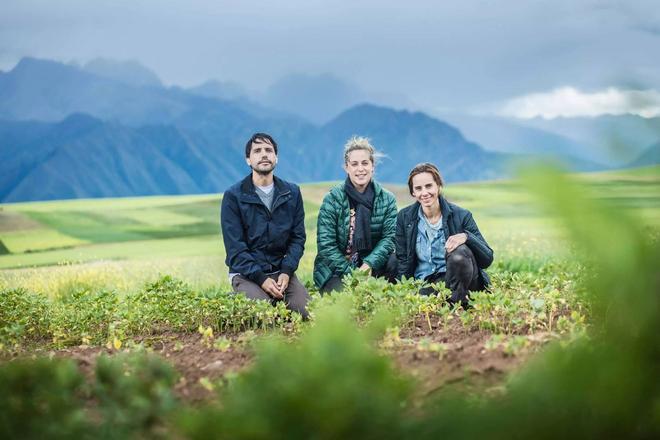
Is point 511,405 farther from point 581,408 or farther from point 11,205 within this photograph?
point 11,205

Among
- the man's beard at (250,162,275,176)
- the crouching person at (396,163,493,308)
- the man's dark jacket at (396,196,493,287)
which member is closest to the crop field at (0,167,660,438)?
the crouching person at (396,163,493,308)

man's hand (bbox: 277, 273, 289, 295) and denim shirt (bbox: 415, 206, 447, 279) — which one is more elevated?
denim shirt (bbox: 415, 206, 447, 279)

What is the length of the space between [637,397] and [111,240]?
75.5ft

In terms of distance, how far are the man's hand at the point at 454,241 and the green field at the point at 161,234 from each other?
1.17m

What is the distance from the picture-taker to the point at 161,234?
24.5 m

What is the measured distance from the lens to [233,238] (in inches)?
304

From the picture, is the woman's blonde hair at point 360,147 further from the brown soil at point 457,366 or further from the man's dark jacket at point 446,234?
the brown soil at point 457,366

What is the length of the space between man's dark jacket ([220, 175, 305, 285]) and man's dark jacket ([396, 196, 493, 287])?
1.16 meters

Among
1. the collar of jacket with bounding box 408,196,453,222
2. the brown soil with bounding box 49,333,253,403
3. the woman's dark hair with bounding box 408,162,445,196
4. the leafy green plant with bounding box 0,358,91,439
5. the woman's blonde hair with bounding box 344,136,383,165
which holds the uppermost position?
the woman's blonde hair with bounding box 344,136,383,165

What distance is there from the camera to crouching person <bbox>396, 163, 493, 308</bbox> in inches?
277

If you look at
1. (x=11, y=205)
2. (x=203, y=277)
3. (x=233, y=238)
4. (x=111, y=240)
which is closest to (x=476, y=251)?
(x=233, y=238)

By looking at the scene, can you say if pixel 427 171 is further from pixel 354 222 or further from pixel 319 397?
pixel 319 397

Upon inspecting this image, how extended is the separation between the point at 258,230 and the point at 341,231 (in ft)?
3.30

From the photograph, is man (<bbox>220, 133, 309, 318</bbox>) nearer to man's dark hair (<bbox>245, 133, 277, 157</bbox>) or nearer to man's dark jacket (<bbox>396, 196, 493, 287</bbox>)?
man's dark hair (<bbox>245, 133, 277, 157</bbox>)
